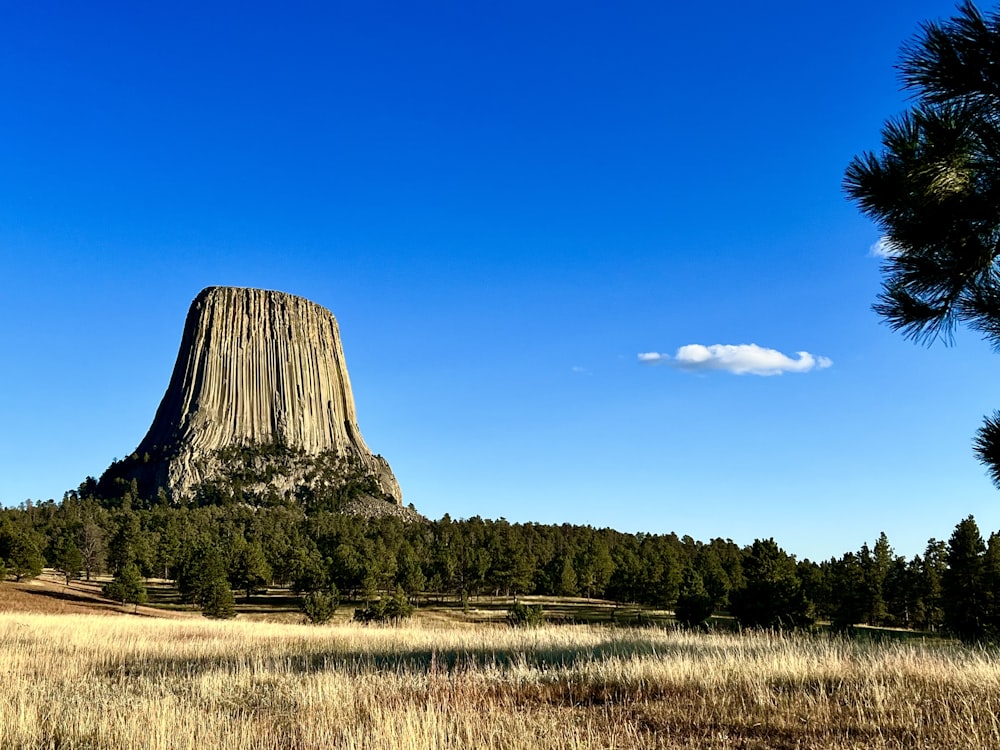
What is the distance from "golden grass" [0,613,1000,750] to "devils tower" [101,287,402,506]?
519 ft

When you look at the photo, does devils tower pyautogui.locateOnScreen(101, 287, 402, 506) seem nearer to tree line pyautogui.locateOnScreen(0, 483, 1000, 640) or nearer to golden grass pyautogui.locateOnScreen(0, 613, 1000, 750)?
tree line pyautogui.locateOnScreen(0, 483, 1000, 640)

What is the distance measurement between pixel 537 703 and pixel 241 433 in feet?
603

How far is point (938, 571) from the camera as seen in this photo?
65062 millimetres

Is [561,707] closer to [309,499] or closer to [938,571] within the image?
[938,571]

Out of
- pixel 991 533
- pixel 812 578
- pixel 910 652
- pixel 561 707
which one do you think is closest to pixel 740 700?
pixel 561 707

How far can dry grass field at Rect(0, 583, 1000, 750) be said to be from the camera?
6.95 metres

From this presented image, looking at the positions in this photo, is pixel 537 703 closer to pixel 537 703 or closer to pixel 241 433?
pixel 537 703

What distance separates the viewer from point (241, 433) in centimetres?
18125

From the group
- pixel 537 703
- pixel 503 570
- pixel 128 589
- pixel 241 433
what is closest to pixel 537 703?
pixel 537 703

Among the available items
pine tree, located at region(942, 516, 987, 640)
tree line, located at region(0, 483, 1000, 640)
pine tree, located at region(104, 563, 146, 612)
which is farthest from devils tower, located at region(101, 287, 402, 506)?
pine tree, located at region(942, 516, 987, 640)

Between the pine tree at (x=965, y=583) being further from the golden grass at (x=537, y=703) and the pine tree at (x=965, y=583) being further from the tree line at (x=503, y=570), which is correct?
the golden grass at (x=537, y=703)

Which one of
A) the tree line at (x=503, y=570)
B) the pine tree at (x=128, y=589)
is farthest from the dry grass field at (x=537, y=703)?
the pine tree at (x=128, y=589)

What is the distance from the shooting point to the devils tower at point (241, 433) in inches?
6570

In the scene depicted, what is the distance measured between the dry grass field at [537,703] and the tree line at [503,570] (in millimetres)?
31660
